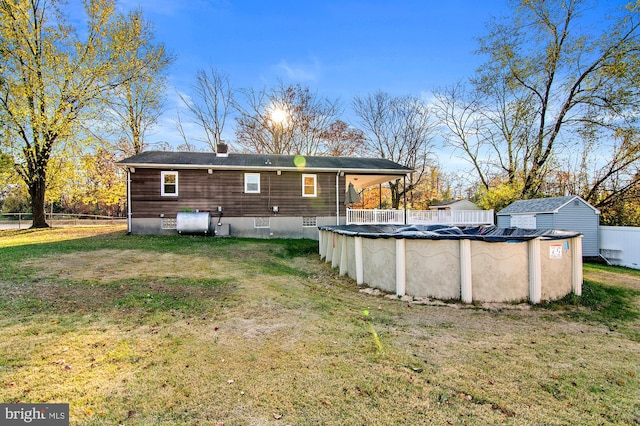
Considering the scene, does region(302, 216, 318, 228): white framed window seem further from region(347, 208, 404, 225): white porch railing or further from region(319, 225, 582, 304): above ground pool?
region(319, 225, 582, 304): above ground pool

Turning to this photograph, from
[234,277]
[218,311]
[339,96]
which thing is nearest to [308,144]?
[339,96]

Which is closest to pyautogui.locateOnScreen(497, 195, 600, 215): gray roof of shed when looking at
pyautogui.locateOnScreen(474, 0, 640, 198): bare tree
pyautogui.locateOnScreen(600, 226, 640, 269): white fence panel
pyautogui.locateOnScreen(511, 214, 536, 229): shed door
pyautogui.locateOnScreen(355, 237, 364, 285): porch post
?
pyautogui.locateOnScreen(511, 214, 536, 229): shed door

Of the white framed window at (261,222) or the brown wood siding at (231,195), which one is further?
the white framed window at (261,222)

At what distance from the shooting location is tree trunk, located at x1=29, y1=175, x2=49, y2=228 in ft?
54.9

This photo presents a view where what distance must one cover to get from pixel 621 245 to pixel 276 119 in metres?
25.2

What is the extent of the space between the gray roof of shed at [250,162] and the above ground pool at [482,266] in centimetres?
1047

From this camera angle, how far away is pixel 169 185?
1517cm

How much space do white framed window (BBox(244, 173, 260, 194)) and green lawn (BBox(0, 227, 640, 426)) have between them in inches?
385

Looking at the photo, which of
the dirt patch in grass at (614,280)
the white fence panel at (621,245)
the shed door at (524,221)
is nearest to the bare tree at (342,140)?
the shed door at (524,221)

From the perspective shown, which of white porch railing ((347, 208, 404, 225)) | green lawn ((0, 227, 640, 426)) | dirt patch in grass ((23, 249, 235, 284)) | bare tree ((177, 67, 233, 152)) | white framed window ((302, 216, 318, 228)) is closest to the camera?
green lawn ((0, 227, 640, 426))

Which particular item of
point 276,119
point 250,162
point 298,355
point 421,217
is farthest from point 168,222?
point 276,119

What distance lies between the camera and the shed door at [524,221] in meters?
15.3

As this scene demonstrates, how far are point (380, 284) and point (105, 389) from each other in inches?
203

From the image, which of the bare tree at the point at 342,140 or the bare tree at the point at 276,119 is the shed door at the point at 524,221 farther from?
the bare tree at the point at 276,119
